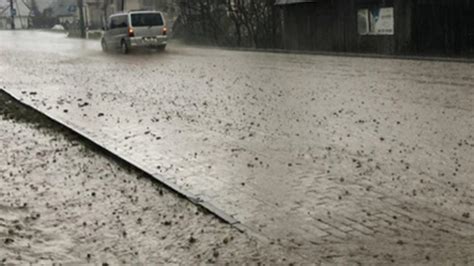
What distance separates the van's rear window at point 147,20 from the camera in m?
31.2

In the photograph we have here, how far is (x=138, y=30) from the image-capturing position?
1221 inches

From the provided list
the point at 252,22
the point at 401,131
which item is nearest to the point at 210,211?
the point at 401,131

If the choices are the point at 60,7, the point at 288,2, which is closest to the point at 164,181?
the point at 288,2

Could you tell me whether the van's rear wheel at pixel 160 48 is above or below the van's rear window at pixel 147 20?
below

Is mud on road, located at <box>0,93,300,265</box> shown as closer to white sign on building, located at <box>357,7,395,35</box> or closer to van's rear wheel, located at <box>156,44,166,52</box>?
white sign on building, located at <box>357,7,395,35</box>

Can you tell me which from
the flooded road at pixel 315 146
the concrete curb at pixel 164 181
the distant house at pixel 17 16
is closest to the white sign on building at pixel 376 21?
the flooded road at pixel 315 146

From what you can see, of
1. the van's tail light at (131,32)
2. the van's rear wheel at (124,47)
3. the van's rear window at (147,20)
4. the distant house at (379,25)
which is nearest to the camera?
the distant house at (379,25)

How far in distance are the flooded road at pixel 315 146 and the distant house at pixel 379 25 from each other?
4786mm

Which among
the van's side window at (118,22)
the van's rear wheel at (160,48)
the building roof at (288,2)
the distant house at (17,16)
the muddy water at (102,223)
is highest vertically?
the distant house at (17,16)

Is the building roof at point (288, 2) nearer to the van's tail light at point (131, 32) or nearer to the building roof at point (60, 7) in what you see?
the van's tail light at point (131, 32)

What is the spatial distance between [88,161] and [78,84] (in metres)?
10.2

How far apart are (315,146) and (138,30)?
23.9m

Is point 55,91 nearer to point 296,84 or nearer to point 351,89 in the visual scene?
point 296,84

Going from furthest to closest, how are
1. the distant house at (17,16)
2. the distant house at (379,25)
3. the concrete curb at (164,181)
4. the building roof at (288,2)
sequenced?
the distant house at (17,16) → the building roof at (288,2) → the distant house at (379,25) → the concrete curb at (164,181)
